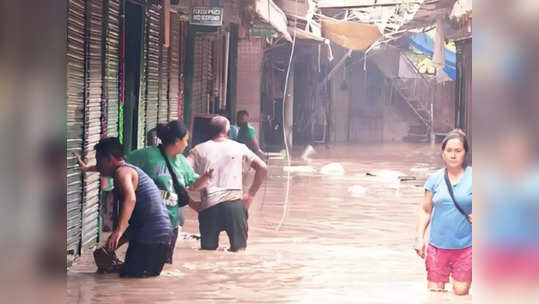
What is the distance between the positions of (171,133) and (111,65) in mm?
Answer: 1098

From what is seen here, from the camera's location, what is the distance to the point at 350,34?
23.6 feet

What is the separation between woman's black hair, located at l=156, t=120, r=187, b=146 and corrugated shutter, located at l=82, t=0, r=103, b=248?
2.14 ft

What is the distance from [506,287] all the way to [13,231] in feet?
8.21

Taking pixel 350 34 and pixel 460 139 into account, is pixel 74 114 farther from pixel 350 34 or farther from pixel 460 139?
pixel 460 139

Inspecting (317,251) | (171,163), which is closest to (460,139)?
(317,251)

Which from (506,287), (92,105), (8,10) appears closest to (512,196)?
(506,287)

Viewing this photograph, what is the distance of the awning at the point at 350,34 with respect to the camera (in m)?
7.11

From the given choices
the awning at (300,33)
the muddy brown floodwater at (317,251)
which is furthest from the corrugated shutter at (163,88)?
the awning at (300,33)

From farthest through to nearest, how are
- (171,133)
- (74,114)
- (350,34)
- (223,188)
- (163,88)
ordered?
(163,88)
(350,34)
(223,188)
(74,114)
(171,133)

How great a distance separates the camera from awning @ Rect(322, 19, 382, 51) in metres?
7.11

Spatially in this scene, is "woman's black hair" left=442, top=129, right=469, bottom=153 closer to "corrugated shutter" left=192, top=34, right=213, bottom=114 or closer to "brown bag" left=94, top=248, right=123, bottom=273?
"corrugated shutter" left=192, top=34, right=213, bottom=114

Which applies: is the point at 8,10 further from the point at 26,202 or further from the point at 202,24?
the point at 202,24

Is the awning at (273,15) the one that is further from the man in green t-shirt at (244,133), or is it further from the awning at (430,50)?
the awning at (430,50)

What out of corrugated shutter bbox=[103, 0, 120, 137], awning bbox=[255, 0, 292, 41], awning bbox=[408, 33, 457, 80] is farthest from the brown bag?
awning bbox=[408, 33, 457, 80]
